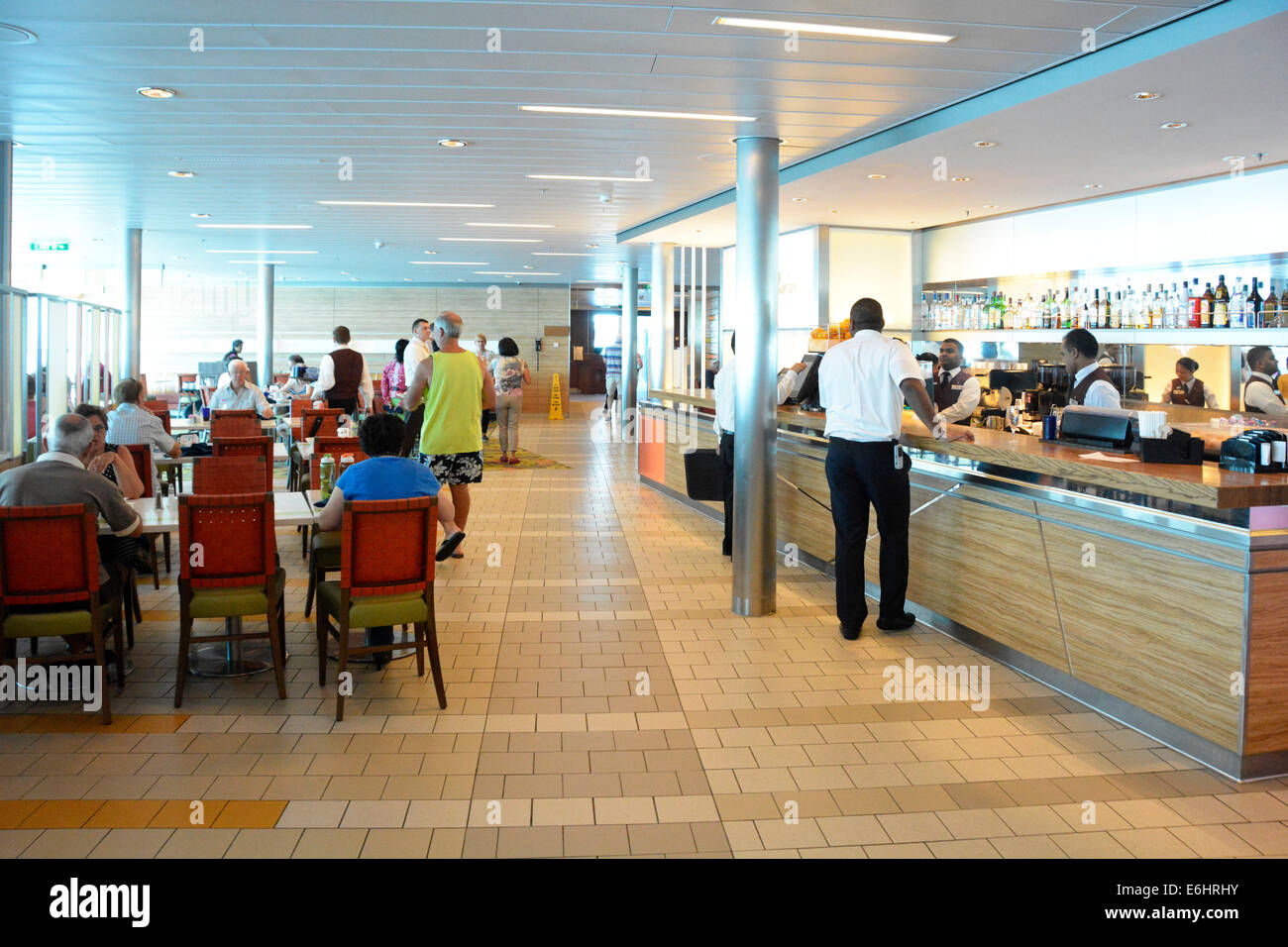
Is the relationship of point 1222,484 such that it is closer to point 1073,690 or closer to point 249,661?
point 1073,690

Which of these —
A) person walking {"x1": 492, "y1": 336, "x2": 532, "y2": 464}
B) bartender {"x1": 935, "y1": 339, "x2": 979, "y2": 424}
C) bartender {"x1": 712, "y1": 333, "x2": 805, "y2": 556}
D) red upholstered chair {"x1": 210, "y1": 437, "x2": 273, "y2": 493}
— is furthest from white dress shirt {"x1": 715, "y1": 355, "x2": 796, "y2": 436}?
person walking {"x1": 492, "y1": 336, "x2": 532, "y2": 464}

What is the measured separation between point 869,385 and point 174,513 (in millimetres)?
3786

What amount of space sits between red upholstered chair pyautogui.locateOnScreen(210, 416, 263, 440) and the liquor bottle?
810 cm

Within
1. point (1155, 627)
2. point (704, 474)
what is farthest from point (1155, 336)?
point (1155, 627)

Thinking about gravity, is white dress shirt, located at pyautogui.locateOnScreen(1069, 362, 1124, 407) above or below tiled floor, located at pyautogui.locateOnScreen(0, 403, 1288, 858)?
above

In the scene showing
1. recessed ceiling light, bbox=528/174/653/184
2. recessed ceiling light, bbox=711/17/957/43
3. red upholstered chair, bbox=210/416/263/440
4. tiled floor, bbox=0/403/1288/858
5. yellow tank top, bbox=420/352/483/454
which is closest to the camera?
tiled floor, bbox=0/403/1288/858

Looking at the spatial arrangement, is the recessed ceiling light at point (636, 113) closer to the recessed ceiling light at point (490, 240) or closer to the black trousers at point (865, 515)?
the black trousers at point (865, 515)

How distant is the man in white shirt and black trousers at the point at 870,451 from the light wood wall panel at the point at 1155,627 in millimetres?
1095

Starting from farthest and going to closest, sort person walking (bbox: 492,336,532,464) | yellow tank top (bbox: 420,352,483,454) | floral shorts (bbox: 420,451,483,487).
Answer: person walking (bbox: 492,336,532,464) < floral shorts (bbox: 420,451,483,487) < yellow tank top (bbox: 420,352,483,454)

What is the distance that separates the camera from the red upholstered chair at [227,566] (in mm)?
4707

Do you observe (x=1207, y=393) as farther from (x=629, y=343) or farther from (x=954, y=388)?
(x=629, y=343)

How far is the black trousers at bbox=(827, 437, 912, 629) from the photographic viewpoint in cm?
588

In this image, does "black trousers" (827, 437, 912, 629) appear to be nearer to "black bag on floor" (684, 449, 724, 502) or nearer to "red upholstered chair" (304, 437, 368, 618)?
"black bag on floor" (684, 449, 724, 502)

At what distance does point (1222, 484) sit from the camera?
386 centimetres
